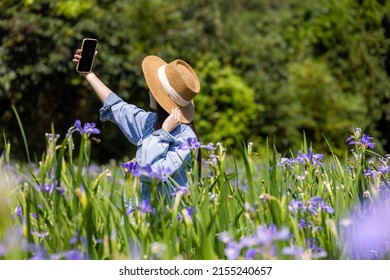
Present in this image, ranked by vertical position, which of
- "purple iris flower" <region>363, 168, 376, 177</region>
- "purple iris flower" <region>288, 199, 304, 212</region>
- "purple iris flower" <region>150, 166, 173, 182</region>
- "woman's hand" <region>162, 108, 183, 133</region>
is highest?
"woman's hand" <region>162, 108, 183, 133</region>

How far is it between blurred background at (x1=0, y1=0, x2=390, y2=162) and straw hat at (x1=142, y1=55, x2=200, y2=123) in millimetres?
5590

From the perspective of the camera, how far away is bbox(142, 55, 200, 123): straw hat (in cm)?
272

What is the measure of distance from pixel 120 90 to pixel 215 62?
2179 mm

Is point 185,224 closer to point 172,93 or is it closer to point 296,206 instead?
point 296,206

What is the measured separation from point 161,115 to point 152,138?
21cm

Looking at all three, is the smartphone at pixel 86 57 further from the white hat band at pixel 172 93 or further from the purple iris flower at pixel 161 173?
the purple iris flower at pixel 161 173

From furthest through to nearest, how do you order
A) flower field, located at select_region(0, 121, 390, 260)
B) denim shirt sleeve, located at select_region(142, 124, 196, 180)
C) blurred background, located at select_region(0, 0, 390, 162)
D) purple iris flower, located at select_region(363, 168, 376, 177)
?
blurred background, located at select_region(0, 0, 390, 162) → denim shirt sleeve, located at select_region(142, 124, 196, 180) → purple iris flower, located at select_region(363, 168, 376, 177) → flower field, located at select_region(0, 121, 390, 260)

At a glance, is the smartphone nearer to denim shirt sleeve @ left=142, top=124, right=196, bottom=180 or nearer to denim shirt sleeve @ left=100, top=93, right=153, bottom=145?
denim shirt sleeve @ left=100, top=93, right=153, bottom=145

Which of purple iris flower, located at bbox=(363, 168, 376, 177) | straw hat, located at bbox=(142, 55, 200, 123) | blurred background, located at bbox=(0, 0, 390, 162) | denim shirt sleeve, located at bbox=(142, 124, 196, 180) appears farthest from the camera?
blurred background, located at bbox=(0, 0, 390, 162)

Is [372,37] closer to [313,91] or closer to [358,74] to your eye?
[358,74]

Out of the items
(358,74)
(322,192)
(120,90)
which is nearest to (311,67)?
(358,74)

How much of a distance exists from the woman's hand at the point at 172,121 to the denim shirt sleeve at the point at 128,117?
24 cm

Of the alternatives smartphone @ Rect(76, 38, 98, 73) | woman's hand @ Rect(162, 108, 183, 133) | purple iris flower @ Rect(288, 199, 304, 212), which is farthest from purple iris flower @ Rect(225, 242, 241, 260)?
smartphone @ Rect(76, 38, 98, 73)

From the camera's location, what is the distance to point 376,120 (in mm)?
10406
